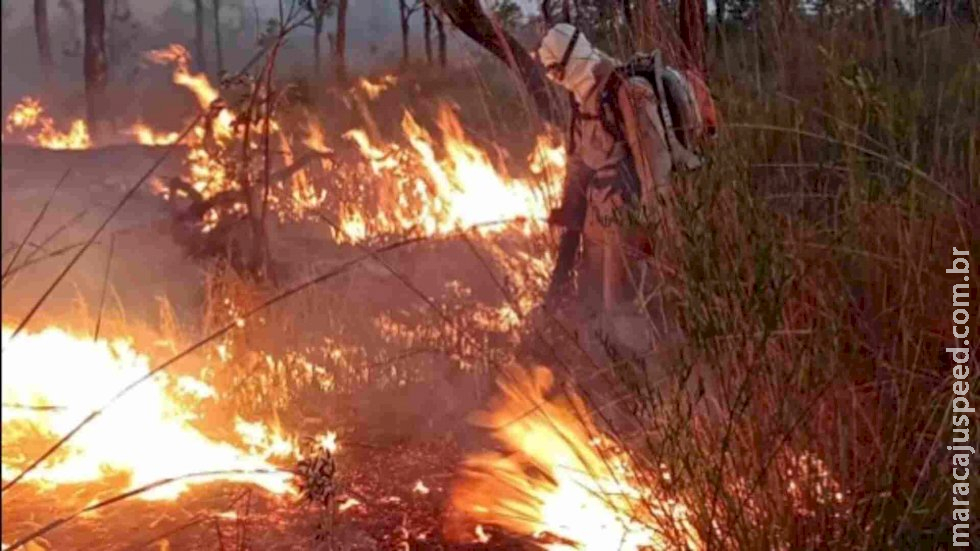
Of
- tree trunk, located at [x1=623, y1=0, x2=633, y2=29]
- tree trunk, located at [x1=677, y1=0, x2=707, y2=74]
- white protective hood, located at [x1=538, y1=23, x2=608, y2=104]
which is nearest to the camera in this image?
tree trunk, located at [x1=623, y1=0, x2=633, y2=29]

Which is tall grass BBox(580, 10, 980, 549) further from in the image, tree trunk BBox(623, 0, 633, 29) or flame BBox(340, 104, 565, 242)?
flame BBox(340, 104, 565, 242)

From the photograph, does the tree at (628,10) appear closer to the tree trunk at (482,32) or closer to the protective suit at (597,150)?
the protective suit at (597,150)

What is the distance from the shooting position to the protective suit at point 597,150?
3822mm

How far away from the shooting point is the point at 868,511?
2.04 metres

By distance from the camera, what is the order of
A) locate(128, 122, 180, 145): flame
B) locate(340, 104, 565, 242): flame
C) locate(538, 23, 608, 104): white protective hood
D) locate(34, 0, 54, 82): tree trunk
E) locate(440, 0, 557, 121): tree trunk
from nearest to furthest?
locate(34, 0, 54, 82): tree trunk, locate(538, 23, 608, 104): white protective hood, locate(340, 104, 565, 242): flame, locate(440, 0, 557, 121): tree trunk, locate(128, 122, 180, 145): flame

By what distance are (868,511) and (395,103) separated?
1012cm

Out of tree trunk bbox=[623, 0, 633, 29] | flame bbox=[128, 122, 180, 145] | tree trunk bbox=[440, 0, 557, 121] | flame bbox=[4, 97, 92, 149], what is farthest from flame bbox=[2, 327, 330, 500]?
flame bbox=[128, 122, 180, 145]

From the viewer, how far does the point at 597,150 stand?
168 inches

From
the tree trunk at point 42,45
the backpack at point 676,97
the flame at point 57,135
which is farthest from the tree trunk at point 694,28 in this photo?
the flame at point 57,135

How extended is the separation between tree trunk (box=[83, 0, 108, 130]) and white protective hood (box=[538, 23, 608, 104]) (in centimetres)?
749

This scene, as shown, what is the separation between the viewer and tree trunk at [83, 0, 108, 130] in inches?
437

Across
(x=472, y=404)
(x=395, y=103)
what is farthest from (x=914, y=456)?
(x=395, y=103)

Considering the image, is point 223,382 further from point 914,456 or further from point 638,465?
point 914,456

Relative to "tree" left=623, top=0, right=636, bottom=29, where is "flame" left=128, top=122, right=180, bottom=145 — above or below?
below
